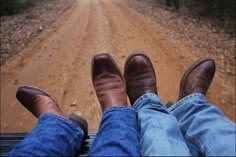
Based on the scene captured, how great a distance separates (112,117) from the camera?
0.96 metres

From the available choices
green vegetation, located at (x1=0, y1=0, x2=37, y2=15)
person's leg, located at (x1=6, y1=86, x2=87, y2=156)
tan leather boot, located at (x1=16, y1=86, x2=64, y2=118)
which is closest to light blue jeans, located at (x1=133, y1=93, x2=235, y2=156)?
person's leg, located at (x1=6, y1=86, x2=87, y2=156)

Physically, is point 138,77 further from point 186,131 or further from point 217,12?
point 217,12

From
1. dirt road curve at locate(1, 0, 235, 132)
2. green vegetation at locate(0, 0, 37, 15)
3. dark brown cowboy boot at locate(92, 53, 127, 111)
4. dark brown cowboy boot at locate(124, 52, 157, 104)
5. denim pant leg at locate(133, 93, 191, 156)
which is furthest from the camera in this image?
green vegetation at locate(0, 0, 37, 15)

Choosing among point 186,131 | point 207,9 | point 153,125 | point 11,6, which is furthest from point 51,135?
point 11,6

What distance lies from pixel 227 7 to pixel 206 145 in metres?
4.60

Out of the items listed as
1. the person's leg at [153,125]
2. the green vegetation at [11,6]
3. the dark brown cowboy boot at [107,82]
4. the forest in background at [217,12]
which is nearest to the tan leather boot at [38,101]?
the dark brown cowboy boot at [107,82]

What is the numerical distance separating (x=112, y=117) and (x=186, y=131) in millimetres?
312

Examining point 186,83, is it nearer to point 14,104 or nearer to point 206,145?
point 206,145

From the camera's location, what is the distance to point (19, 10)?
6391 mm

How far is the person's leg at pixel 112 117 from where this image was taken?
80 centimetres

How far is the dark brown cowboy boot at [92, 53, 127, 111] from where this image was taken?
3.83ft

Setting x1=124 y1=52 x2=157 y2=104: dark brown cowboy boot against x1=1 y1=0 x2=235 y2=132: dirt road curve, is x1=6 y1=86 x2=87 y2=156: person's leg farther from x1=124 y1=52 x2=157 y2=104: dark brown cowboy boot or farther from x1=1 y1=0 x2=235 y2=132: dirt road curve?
x1=1 y1=0 x2=235 y2=132: dirt road curve

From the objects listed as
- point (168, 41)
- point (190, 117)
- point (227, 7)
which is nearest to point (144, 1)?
point (227, 7)

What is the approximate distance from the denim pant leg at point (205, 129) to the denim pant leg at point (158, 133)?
0.06m
